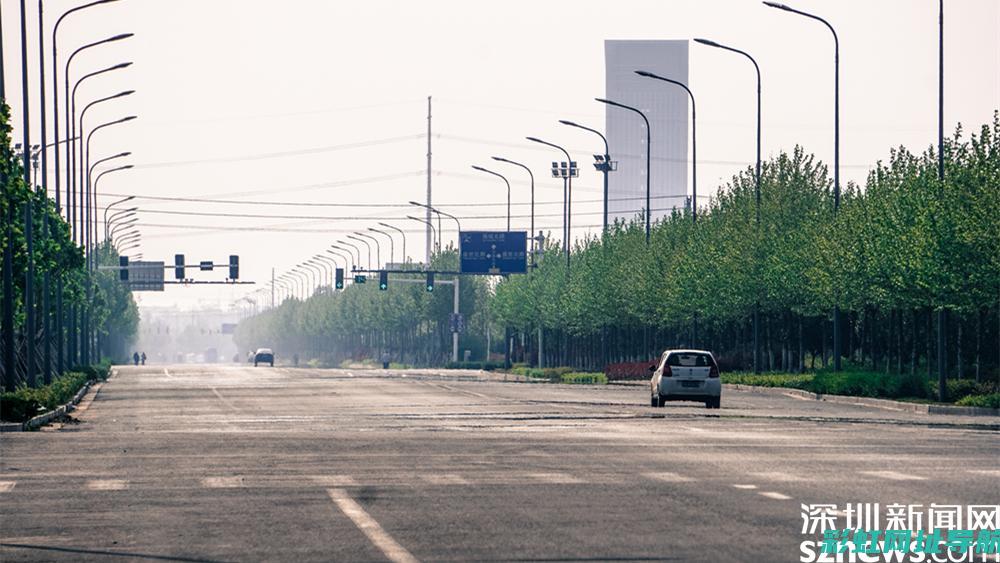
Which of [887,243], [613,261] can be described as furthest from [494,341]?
[887,243]

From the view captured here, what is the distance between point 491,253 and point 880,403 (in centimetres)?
6715

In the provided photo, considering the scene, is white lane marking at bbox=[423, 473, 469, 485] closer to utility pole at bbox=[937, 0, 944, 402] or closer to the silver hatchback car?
the silver hatchback car

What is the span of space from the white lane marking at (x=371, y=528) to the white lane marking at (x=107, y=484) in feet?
7.52

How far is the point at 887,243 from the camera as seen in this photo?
5641 cm

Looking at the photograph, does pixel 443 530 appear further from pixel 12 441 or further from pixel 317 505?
pixel 12 441

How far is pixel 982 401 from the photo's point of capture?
4466 centimetres

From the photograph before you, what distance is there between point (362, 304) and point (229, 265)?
68.6m

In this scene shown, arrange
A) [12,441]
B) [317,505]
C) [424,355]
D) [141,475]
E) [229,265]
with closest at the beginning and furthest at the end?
1. [317,505]
2. [141,475]
3. [12,441]
4. [229,265]
5. [424,355]

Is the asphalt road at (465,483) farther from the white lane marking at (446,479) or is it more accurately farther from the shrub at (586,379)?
the shrub at (586,379)

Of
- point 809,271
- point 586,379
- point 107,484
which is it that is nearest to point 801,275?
point 809,271

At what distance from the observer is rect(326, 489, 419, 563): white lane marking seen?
1306cm

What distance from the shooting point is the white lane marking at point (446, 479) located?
1973 centimetres

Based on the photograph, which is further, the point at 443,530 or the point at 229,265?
the point at 229,265

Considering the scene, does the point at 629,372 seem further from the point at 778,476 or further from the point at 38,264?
the point at 778,476
